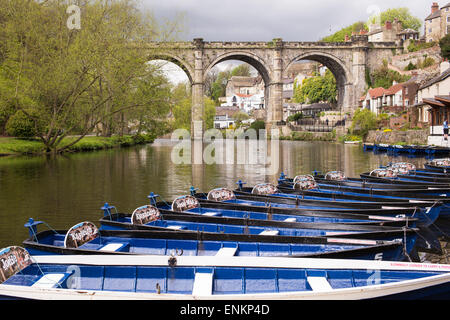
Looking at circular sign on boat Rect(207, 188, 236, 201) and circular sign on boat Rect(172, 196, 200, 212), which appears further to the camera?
circular sign on boat Rect(207, 188, 236, 201)

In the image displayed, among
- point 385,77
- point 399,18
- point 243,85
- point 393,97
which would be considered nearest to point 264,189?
point 393,97

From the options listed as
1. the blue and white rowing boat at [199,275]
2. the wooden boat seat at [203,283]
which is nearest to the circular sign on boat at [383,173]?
the blue and white rowing boat at [199,275]

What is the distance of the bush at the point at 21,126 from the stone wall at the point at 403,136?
35.4m

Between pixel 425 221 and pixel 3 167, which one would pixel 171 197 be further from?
pixel 3 167

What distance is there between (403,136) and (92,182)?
34560mm

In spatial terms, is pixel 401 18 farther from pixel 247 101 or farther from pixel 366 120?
pixel 366 120

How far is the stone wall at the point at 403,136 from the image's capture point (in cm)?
4182

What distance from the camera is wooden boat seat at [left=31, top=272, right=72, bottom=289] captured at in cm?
602

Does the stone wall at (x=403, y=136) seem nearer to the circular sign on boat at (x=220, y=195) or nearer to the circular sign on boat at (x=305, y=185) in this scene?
the circular sign on boat at (x=305, y=185)

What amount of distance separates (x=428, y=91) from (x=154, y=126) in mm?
32315

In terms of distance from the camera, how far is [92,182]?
2178cm

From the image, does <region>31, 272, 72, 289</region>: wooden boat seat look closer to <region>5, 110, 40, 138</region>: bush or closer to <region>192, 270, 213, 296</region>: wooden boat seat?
<region>192, 270, 213, 296</region>: wooden boat seat

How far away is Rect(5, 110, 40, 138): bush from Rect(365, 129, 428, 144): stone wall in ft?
116

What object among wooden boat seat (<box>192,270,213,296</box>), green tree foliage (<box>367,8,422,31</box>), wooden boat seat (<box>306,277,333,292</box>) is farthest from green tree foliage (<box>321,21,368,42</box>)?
wooden boat seat (<box>192,270,213,296</box>)
